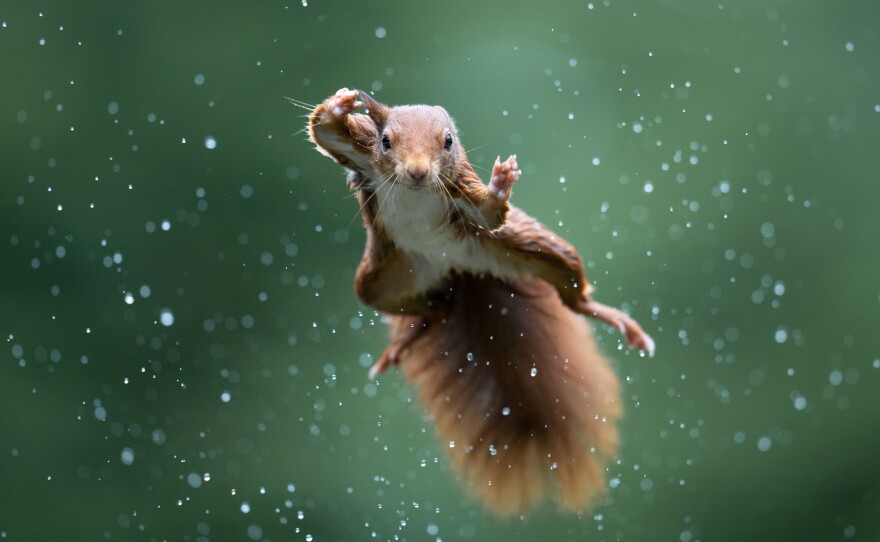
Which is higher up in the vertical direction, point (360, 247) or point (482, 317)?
point (360, 247)

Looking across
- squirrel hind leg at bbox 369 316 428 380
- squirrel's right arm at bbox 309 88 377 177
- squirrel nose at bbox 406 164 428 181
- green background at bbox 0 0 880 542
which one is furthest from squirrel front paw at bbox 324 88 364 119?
green background at bbox 0 0 880 542

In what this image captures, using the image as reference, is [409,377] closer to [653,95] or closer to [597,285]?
[597,285]

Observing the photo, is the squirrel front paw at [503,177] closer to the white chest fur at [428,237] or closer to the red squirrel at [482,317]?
the red squirrel at [482,317]

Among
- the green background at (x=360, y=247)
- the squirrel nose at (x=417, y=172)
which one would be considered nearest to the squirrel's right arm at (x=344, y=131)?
the squirrel nose at (x=417, y=172)

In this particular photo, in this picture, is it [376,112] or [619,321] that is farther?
[619,321]

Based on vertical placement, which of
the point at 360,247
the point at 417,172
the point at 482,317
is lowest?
the point at 417,172

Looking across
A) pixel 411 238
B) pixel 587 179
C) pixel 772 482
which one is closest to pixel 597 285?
pixel 587 179

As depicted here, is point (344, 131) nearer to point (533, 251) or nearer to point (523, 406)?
point (533, 251)

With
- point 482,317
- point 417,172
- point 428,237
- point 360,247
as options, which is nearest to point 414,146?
point 417,172

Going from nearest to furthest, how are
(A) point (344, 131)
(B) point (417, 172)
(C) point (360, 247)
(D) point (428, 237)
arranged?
1. (B) point (417, 172)
2. (A) point (344, 131)
3. (D) point (428, 237)
4. (C) point (360, 247)
